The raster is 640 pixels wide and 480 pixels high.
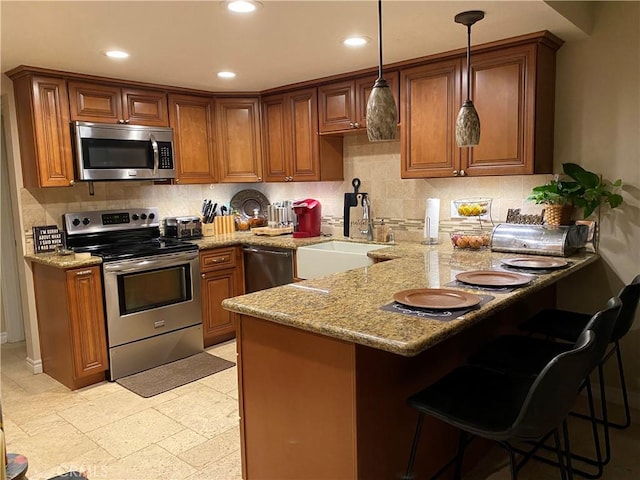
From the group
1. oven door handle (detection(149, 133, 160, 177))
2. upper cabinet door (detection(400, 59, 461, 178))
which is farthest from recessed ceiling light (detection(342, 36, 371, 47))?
oven door handle (detection(149, 133, 160, 177))

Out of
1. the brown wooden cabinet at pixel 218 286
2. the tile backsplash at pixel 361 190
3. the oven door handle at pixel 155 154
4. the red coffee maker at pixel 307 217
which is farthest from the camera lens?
the red coffee maker at pixel 307 217

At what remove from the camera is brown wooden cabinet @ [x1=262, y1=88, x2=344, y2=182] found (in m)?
4.21

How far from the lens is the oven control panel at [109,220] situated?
3842mm

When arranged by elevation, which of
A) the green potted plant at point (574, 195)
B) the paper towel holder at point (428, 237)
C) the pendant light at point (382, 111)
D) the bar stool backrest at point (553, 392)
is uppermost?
the pendant light at point (382, 111)

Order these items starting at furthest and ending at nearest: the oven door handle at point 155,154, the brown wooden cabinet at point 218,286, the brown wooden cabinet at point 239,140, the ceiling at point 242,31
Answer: the brown wooden cabinet at point 239,140 → the brown wooden cabinet at point 218,286 → the oven door handle at point 155,154 → the ceiling at point 242,31

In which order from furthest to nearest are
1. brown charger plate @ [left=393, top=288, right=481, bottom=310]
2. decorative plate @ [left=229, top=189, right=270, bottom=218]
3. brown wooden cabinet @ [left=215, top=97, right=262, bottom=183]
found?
decorative plate @ [left=229, top=189, right=270, bottom=218] < brown wooden cabinet @ [left=215, top=97, right=262, bottom=183] < brown charger plate @ [left=393, top=288, right=481, bottom=310]

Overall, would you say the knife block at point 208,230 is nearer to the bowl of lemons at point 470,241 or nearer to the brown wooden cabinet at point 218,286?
the brown wooden cabinet at point 218,286

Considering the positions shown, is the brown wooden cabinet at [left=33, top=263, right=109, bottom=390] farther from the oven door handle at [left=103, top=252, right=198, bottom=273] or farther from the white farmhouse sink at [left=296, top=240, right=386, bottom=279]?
the white farmhouse sink at [left=296, top=240, right=386, bottom=279]

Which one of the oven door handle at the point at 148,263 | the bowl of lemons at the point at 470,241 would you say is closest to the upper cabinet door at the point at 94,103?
the oven door handle at the point at 148,263

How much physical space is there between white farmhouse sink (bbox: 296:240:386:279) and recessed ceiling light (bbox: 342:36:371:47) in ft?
4.74

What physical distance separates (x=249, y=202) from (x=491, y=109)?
274cm

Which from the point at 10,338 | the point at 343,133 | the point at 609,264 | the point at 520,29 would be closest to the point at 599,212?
the point at 609,264

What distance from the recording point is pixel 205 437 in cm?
276

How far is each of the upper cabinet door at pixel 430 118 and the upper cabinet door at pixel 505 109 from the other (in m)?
0.15
